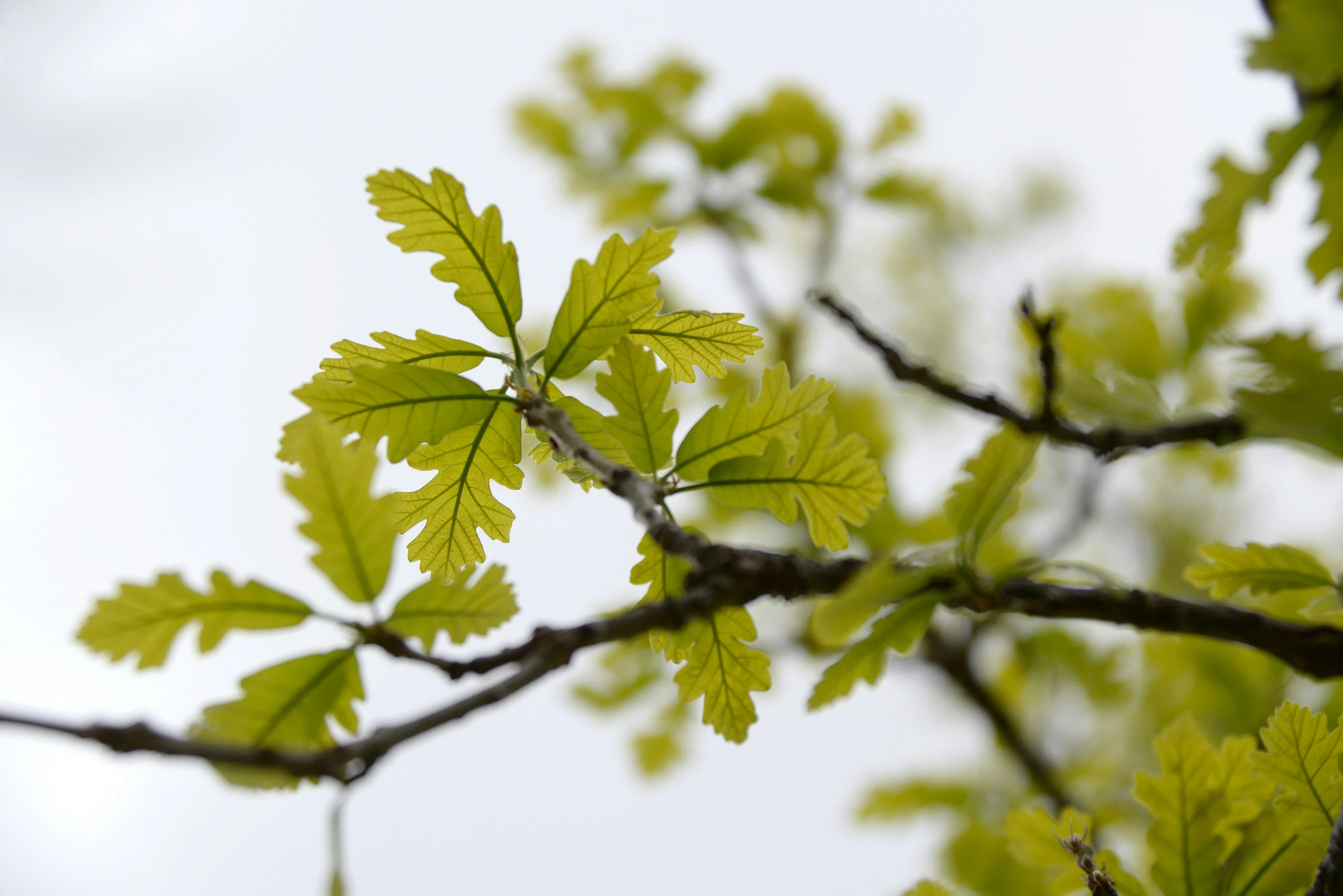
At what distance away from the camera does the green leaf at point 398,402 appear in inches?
39.4

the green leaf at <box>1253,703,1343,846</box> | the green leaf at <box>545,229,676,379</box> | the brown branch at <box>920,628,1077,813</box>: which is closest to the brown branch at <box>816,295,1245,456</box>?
the green leaf at <box>545,229,676,379</box>

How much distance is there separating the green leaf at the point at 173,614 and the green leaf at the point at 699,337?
20.9 inches

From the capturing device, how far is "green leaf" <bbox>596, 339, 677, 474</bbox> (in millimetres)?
1045

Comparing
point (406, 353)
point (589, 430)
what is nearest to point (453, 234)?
point (406, 353)

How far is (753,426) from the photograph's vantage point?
3.56ft

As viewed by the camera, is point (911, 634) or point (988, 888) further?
point (988, 888)

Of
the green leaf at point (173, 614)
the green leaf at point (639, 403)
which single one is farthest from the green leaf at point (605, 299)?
the green leaf at point (173, 614)

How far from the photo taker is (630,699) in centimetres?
349

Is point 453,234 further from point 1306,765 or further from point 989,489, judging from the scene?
point 1306,765

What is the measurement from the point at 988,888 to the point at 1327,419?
2.30 meters

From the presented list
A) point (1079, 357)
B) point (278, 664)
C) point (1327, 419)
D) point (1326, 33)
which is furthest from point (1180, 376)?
point (278, 664)

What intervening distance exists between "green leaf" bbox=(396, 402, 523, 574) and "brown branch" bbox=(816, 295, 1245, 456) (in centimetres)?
43

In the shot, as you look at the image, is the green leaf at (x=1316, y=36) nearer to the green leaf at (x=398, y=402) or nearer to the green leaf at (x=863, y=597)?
the green leaf at (x=863, y=597)

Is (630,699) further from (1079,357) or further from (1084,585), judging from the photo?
(1084,585)
